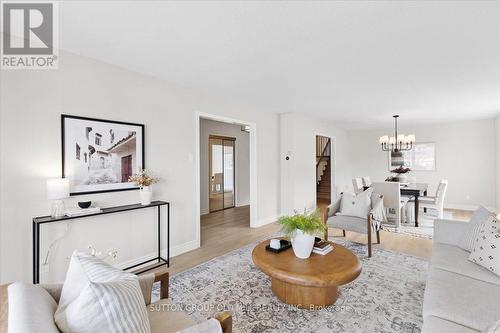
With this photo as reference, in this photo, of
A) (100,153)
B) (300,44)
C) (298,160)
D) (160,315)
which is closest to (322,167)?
(298,160)

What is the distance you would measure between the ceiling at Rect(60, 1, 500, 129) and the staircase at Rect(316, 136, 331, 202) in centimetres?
540

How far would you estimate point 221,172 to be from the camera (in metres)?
6.58

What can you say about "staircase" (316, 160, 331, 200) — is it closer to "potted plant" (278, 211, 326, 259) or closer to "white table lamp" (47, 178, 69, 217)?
"potted plant" (278, 211, 326, 259)

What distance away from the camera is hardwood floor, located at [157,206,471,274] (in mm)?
3348

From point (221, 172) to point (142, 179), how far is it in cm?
368

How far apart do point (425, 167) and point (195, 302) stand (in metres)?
7.62

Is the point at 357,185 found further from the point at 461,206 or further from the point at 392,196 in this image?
the point at 461,206

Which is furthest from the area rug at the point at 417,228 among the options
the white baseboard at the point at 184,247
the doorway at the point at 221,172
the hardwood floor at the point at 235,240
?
the doorway at the point at 221,172

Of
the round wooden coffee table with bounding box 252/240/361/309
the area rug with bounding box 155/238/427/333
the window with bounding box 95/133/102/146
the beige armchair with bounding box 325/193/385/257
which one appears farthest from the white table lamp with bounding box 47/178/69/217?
the beige armchair with bounding box 325/193/385/257

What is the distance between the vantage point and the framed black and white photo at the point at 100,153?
101 inches

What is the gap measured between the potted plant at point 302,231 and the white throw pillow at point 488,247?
122cm

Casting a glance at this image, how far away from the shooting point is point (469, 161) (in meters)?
6.56

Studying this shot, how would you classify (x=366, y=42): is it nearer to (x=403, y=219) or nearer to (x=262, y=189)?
(x=262, y=189)

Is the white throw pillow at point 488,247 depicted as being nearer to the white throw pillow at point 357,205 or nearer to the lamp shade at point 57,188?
the white throw pillow at point 357,205
